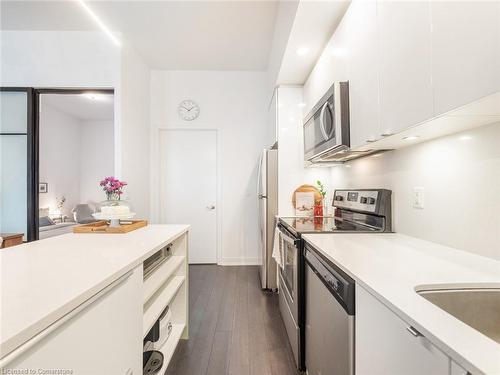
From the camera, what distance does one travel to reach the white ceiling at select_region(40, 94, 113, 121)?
3736 millimetres

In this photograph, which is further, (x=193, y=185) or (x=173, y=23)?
(x=193, y=185)

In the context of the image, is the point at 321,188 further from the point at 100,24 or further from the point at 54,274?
the point at 100,24

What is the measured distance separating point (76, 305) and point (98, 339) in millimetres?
204

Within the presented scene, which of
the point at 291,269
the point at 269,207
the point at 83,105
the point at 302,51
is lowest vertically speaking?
the point at 291,269

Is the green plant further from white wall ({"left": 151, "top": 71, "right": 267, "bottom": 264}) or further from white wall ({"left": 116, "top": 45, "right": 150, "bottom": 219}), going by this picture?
white wall ({"left": 116, "top": 45, "right": 150, "bottom": 219})

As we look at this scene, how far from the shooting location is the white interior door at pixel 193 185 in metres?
3.60

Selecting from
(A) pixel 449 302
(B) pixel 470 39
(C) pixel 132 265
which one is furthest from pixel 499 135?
(C) pixel 132 265

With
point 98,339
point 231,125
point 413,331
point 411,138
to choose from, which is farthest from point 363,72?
point 231,125

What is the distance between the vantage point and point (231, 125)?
11.8 feet

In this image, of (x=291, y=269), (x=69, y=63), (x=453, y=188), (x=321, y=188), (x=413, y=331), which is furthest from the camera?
(x=69, y=63)

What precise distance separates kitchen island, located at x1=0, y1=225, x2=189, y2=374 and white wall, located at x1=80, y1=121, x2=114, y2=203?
4.15 metres

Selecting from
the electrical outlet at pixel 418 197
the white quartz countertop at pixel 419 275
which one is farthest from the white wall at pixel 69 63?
the electrical outlet at pixel 418 197

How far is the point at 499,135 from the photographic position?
0.88 meters

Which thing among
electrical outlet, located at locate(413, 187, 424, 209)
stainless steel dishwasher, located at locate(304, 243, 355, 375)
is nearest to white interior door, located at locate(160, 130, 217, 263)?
stainless steel dishwasher, located at locate(304, 243, 355, 375)
